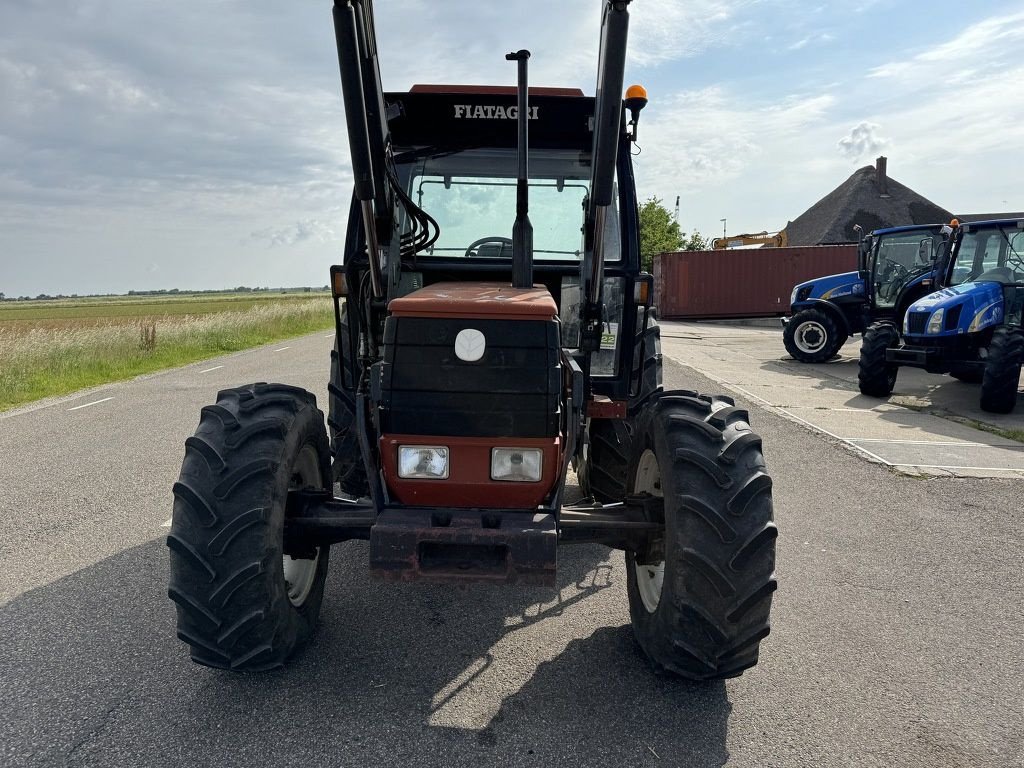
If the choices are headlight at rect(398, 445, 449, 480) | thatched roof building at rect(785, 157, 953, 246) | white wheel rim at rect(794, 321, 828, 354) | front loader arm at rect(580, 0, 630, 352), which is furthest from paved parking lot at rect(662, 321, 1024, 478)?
thatched roof building at rect(785, 157, 953, 246)

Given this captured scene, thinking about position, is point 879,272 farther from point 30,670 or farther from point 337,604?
point 30,670

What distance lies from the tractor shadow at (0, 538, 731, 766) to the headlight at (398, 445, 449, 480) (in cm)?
85

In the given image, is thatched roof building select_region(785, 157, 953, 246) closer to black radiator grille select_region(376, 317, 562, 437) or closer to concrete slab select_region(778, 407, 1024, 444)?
concrete slab select_region(778, 407, 1024, 444)

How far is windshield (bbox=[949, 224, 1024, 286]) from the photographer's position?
1006 cm

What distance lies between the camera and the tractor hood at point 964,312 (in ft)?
31.7

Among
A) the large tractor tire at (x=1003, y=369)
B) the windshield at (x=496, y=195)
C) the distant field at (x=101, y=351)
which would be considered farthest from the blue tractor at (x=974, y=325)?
the distant field at (x=101, y=351)

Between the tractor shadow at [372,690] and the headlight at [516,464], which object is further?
the headlight at [516,464]

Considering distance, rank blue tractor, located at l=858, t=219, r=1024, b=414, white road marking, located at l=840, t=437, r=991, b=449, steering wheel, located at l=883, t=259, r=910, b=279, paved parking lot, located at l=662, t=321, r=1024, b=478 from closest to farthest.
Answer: paved parking lot, located at l=662, t=321, r=1024, b=478 < white road marking, located at l=840, t=437, r=991, b=449 < blue tractor, located at l=858, t=219, r=1024, b=414 < steering wheel, located at l=883, t=259, r=910, b=279

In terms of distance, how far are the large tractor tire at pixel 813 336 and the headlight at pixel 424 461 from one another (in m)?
14.3

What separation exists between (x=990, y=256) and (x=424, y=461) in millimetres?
10546

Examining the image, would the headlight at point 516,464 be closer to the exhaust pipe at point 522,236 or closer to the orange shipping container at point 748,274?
the exhaust pipe at point 522,236

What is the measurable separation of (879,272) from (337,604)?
13.7 m

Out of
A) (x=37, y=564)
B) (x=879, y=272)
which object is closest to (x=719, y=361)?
(x=879, y=272)

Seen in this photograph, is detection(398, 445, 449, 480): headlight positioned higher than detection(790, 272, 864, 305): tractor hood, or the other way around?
detection(790, 272, 864, 305): tractor hood
